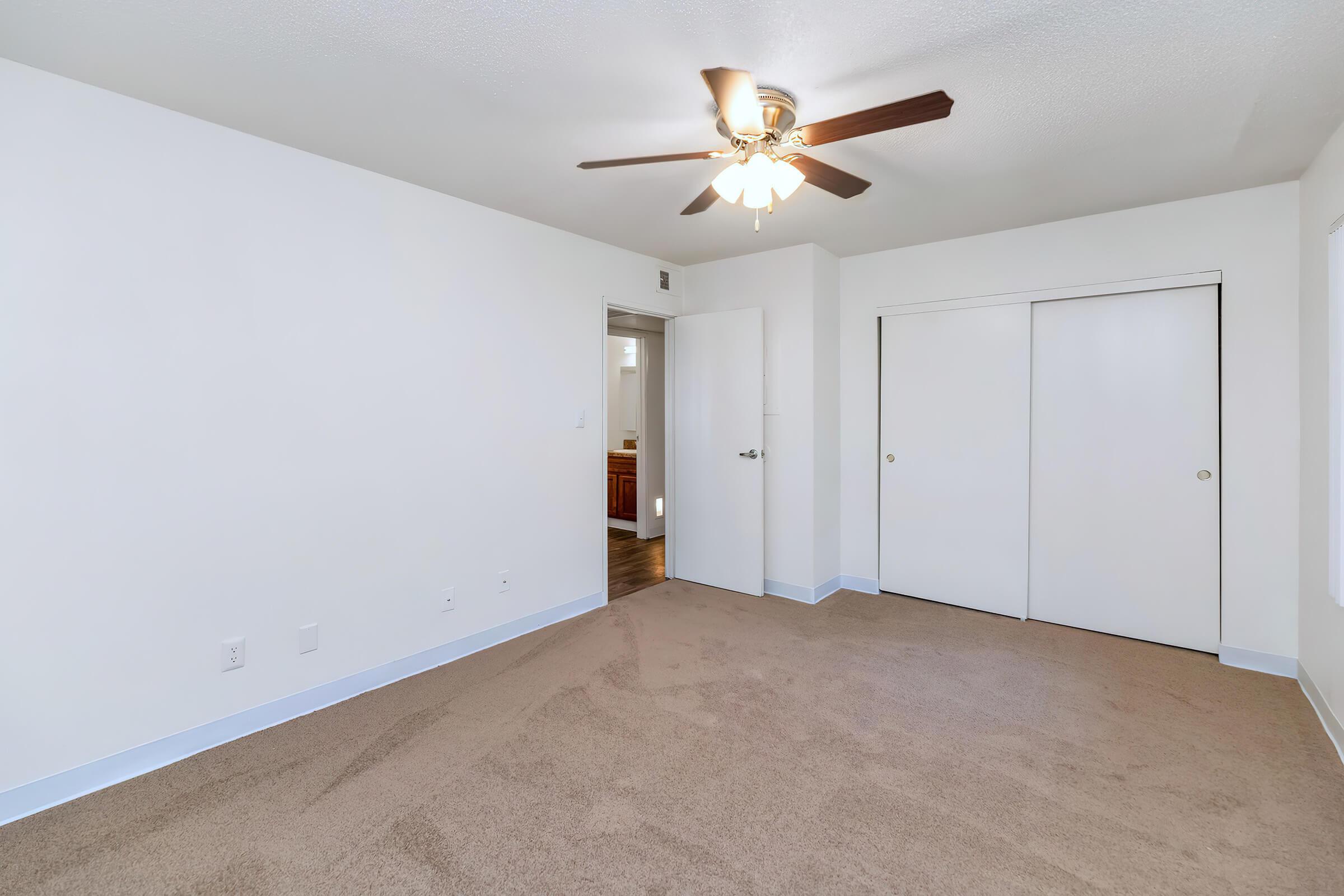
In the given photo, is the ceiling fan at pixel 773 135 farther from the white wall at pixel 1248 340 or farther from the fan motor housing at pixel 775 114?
the white wall at pixel 1248 340

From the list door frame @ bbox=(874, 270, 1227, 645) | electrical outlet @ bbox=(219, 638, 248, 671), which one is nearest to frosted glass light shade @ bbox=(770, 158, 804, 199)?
door frame @ bbox=(874, 270, 1227, 645)

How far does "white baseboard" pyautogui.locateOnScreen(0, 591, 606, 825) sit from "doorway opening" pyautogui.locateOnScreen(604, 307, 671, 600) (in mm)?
1537

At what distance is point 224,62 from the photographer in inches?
76.4

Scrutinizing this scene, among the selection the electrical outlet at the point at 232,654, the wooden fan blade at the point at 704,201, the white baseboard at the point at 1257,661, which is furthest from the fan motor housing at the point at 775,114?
the white baseboard at the point at 1257,661

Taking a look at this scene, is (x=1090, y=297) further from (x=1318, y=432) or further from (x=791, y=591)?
(x=791, y=591)

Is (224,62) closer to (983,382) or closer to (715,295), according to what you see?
(715,295)

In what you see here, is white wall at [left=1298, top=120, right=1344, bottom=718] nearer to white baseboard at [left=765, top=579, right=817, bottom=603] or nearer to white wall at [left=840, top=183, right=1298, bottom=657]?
white wall at [left=840, top=183, right=1298, bottom=657]

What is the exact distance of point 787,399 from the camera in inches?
163

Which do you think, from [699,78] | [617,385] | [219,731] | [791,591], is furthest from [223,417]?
[617,385]

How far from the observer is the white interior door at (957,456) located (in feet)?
12.3

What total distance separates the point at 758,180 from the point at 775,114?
0.26 metres

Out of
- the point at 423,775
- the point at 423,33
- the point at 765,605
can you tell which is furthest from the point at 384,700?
the point at 423,33

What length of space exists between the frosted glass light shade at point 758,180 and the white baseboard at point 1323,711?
289cm

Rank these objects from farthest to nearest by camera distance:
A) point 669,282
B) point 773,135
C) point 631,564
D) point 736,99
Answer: point 631,564, point 669,282, point 773,135, point 736,99
